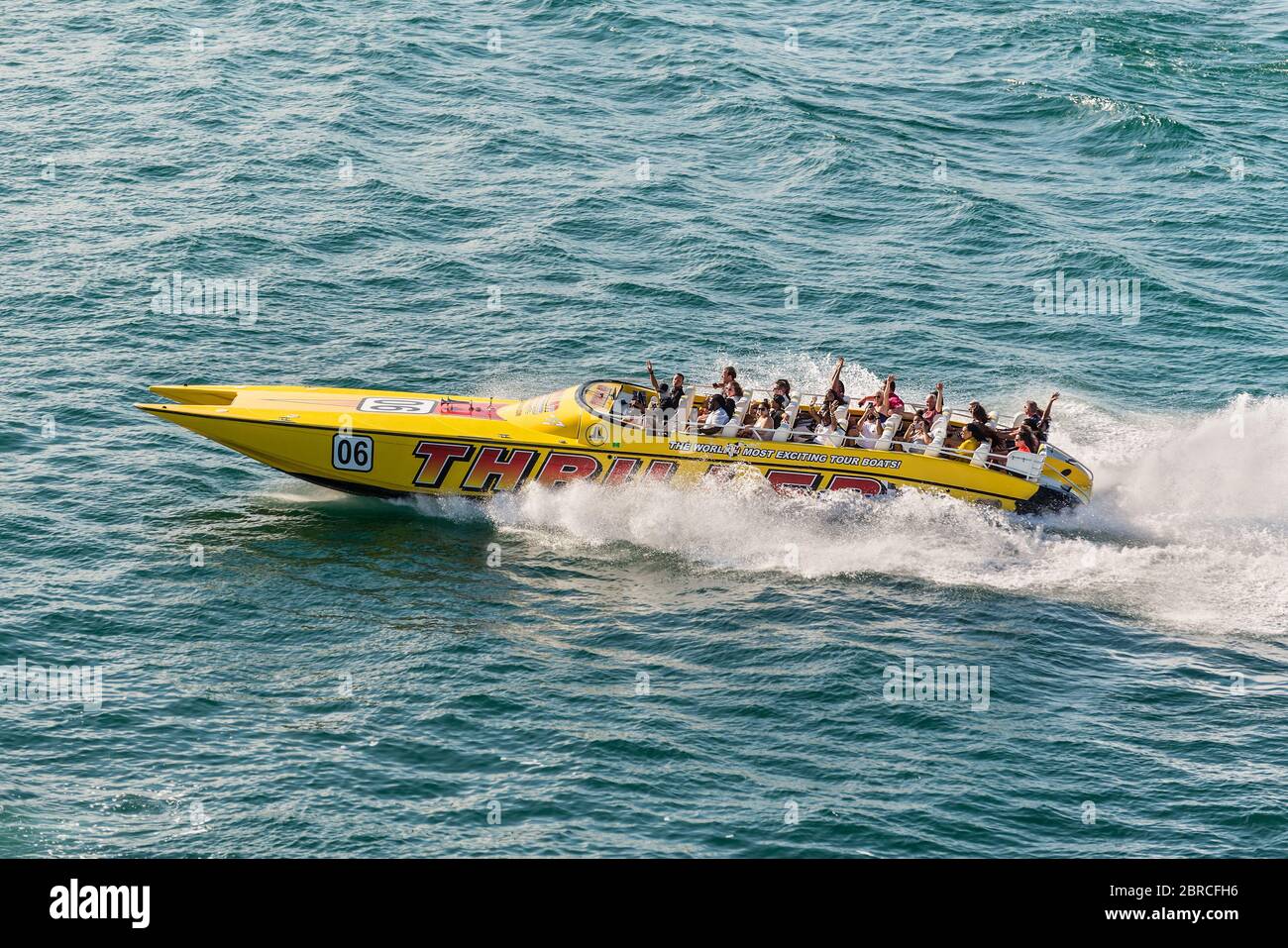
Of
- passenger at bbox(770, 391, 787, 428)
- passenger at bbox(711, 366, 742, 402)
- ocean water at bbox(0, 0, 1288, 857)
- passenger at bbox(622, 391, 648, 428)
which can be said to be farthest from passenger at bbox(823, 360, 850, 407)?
passenger at bbox(622, 391, 648, 428)

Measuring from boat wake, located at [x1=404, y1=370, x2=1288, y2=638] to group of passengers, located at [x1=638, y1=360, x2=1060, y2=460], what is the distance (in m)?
1.10

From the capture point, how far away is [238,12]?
5228cm

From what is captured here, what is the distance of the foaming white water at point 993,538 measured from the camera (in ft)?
87.0

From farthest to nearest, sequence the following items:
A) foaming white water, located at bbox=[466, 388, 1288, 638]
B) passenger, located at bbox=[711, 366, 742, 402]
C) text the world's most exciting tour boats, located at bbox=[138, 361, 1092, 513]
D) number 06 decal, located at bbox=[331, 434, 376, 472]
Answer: passenger, located at bbox=[711, 366, 742, 402]
text the world's most exciting tour boats, located at bbox=[138, 361, 1092, 513]
number 06 decal, located at bbox=[331, 434, 376, 472]
foaming white water, located at bbox=[466, 388, 1288, 638]

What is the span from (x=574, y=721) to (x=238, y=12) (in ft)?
126

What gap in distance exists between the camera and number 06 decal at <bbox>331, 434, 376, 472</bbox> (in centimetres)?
2788

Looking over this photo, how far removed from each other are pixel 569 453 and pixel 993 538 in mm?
8036

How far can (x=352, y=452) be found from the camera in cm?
2798

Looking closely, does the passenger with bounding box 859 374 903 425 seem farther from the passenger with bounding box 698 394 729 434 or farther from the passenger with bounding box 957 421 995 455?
the passenger with bounding box 698 394 729 434

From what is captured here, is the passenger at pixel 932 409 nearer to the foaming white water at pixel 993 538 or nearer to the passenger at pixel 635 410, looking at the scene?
the foaming white water at pixel 993 538

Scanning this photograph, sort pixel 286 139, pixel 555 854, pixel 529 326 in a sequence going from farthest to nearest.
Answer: pixel 286 139, pixel 529 326, pixel 555 854

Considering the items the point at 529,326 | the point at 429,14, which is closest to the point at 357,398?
the point at 529,326

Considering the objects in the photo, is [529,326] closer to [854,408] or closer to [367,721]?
[854,408]
